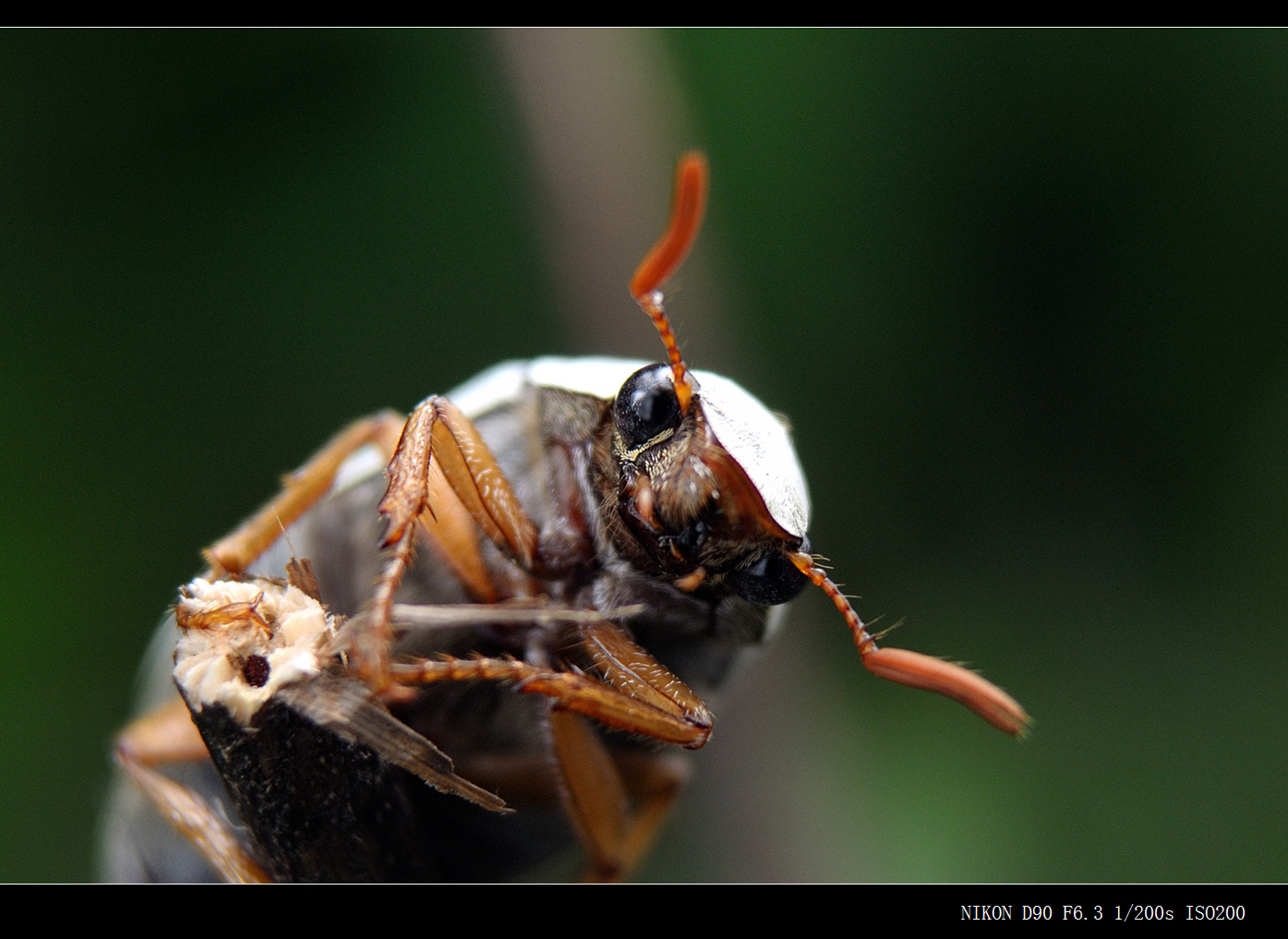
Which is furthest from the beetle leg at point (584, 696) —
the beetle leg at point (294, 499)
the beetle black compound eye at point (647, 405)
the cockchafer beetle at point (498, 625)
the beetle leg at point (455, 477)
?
the beetle black compound eye at point (647, 405)

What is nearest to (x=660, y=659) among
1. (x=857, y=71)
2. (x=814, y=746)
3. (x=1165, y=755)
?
(x=814, y=746)

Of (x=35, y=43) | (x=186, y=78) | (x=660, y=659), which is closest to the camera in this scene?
(x=660, y=659)

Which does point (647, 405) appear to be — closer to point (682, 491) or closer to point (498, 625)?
point (682, 491)

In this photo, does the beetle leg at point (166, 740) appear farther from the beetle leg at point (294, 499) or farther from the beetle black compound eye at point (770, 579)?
the beetle black compound eye at point (770, 579)

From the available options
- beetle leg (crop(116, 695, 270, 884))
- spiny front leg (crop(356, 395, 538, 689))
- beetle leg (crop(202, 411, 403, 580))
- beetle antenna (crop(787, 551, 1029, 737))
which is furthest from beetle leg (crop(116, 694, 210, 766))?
beetle antenna (crop(787, 551, 1029, 737))

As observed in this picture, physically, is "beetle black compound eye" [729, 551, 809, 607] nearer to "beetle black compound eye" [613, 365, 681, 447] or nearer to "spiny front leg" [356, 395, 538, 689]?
"beetle black compound eye" [613, 365, 681, 447]

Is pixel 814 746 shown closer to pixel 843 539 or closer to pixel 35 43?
pixel 843 539

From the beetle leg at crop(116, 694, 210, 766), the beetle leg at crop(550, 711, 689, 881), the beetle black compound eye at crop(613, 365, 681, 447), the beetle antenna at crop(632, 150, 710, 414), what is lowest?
the beetle leg at crop(550, 711, 689, 881)
